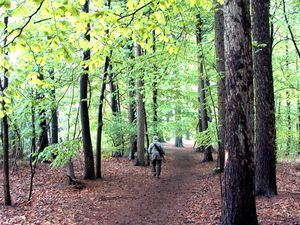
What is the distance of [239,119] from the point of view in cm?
360

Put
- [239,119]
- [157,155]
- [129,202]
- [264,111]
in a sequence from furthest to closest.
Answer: [157,155]
[129,202]
[264,111]
[239,119]

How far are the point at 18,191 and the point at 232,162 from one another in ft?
22.6

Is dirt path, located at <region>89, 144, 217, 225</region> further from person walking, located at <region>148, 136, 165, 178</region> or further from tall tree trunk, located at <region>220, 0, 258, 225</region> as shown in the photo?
Answer: tall tree trunk, located at <region>220, 0, 258, 225</region>

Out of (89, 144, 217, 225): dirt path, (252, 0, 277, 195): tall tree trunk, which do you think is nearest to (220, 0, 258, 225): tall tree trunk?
(89, 144, 217, 225): dirt path

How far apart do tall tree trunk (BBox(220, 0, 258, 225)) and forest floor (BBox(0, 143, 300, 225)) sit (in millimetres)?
1001

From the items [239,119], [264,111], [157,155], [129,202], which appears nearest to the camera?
[239,119]

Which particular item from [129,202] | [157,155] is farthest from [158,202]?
[157,155]

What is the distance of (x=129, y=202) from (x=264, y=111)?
4690mm

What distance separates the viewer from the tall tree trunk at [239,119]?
3590 mm

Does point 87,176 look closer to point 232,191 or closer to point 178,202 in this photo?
point 178,202

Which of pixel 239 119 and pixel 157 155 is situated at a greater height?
pixel 239 119

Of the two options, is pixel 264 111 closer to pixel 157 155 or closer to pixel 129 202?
pixel 129 202

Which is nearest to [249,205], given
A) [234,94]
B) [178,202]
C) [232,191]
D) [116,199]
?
[232,191]

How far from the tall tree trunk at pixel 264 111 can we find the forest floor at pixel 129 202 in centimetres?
Answer: 49
